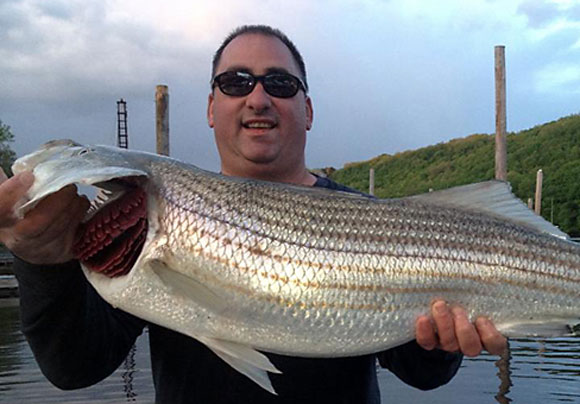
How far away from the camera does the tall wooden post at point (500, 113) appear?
1389cm

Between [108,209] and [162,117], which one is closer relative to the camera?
[108,209]

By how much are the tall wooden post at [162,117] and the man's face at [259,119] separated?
30.3ft

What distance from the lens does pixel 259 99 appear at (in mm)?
3123

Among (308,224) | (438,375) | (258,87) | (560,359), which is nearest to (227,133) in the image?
(258,87)

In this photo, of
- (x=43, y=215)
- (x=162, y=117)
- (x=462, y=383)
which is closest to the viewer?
(x=43, y=215)

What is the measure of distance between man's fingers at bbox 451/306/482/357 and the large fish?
0.18 feet

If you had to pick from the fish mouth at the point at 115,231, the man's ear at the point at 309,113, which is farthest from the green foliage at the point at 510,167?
the fish mouth at the point at 115,231

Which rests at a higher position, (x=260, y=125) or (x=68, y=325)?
(x=260, y=125)

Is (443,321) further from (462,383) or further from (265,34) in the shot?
(462,383)

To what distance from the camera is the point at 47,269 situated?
A: 213 centimetres

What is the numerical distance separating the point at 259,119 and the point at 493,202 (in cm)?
132

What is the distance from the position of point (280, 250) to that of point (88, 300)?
0.84m

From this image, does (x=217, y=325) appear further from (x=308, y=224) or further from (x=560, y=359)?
(x=560, y=359)

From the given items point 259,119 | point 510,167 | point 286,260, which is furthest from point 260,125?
point 510,167
